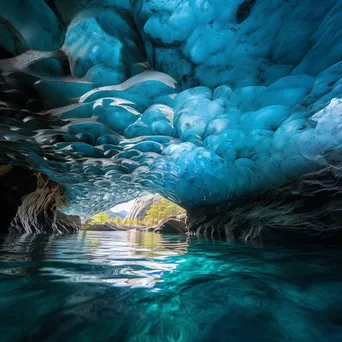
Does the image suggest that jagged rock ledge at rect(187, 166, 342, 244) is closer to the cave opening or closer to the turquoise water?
the cave opening

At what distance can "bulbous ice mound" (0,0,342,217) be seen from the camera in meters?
2.80

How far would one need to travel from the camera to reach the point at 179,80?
3742 mm

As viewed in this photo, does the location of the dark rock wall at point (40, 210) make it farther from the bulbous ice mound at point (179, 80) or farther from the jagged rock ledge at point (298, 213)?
the jagged rock ledge at point (298, 213)

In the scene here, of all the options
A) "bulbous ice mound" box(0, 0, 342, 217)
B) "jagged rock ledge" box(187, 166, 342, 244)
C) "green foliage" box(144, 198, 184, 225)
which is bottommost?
"jagged rock ledge" box(187, 166, 342, 244)

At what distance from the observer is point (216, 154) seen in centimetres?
612

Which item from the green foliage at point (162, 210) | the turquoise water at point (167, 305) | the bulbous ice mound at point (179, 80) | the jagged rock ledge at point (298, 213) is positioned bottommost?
the turquoise water at point (167, 305)

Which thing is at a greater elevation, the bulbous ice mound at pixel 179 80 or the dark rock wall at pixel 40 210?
the bulbous ice mound at pixel 179 80

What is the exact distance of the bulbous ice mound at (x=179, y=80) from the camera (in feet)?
9.20

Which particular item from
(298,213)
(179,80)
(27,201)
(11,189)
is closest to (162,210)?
(27,201)

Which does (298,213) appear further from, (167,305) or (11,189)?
(11,189)

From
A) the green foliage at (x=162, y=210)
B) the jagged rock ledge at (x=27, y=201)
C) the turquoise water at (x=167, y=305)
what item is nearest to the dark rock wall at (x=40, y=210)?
the jagged rock ledge at (x=27, y=201)

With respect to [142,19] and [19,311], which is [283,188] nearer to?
[142,19]

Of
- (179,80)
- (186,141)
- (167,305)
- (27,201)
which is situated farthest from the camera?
(27,201)

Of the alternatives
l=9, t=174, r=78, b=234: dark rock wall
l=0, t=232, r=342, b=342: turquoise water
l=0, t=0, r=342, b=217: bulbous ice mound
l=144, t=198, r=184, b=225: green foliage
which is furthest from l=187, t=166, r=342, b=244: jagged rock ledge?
l=144, t=198, r=184, b=225: green foliage
